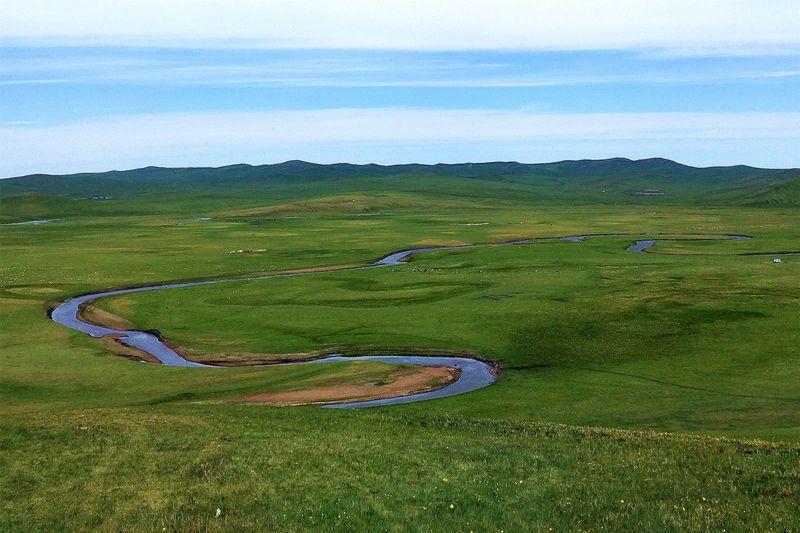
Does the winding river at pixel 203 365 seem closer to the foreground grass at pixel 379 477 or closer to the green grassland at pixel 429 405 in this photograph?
the green grassland at pixel 429 405

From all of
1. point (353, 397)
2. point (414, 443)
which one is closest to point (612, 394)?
point (353, 397)

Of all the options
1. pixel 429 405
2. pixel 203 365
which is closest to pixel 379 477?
pixel 429 405

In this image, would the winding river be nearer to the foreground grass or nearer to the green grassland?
the green grassland

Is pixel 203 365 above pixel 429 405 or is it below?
below

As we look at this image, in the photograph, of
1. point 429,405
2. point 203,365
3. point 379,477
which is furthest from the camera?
point 203,365

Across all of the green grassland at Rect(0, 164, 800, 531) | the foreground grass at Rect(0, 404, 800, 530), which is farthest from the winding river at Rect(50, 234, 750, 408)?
the foreground grass at Rect(0, 404, 800, 530)

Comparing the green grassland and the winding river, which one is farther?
the winding river

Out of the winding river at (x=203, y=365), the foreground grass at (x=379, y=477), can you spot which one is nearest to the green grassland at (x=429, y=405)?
the foreground grass at (x=379, y=477)

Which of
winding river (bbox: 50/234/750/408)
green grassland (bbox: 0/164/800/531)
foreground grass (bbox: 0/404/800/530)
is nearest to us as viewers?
foreground grass (bbox: 0/404/800/530)

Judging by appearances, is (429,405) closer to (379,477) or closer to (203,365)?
(379,477)
